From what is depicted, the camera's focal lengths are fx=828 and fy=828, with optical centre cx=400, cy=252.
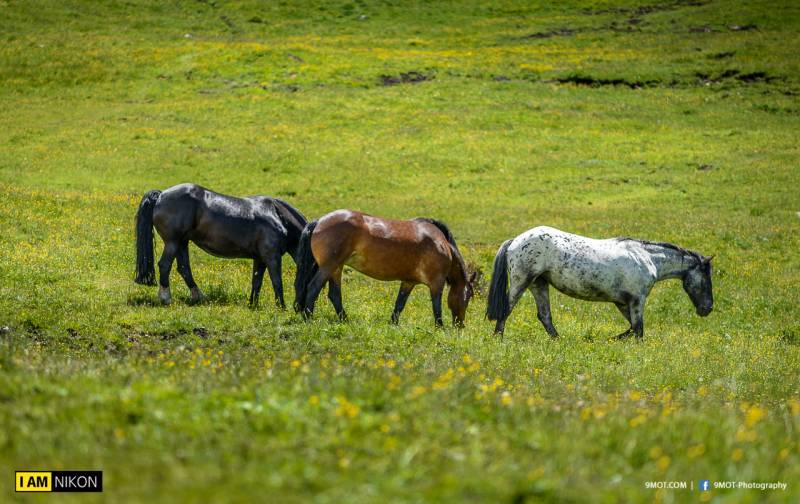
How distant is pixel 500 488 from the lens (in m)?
5.20

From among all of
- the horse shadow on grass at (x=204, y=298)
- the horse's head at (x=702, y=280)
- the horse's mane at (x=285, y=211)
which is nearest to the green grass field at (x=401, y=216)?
the horse shadow on grass at (x=204, y=298)

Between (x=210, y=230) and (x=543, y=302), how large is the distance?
6.53m

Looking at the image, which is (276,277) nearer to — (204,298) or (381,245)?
(204,298)

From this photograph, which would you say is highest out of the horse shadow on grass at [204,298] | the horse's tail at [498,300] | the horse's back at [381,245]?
the horse's back at [381,245]

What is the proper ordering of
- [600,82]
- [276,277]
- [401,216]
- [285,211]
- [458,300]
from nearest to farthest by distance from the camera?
[458,300], [276,277], [285,211], [401,216], [600,82]

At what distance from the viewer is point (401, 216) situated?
1193 inches

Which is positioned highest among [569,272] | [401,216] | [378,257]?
[378,257]

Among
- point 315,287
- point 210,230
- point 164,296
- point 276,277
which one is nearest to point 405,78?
point 210,230

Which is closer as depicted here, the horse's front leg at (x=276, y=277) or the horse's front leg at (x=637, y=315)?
the horse's front leg at (x=637, y=315)

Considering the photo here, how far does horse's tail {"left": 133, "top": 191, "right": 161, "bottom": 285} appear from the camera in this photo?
52.9 ft

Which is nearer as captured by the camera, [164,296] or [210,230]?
[164,296]

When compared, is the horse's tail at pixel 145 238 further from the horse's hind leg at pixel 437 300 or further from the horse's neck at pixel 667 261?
the horse's neck at pixel 667 261

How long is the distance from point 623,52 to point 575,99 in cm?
1470

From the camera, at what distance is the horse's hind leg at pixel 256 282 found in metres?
15.9
